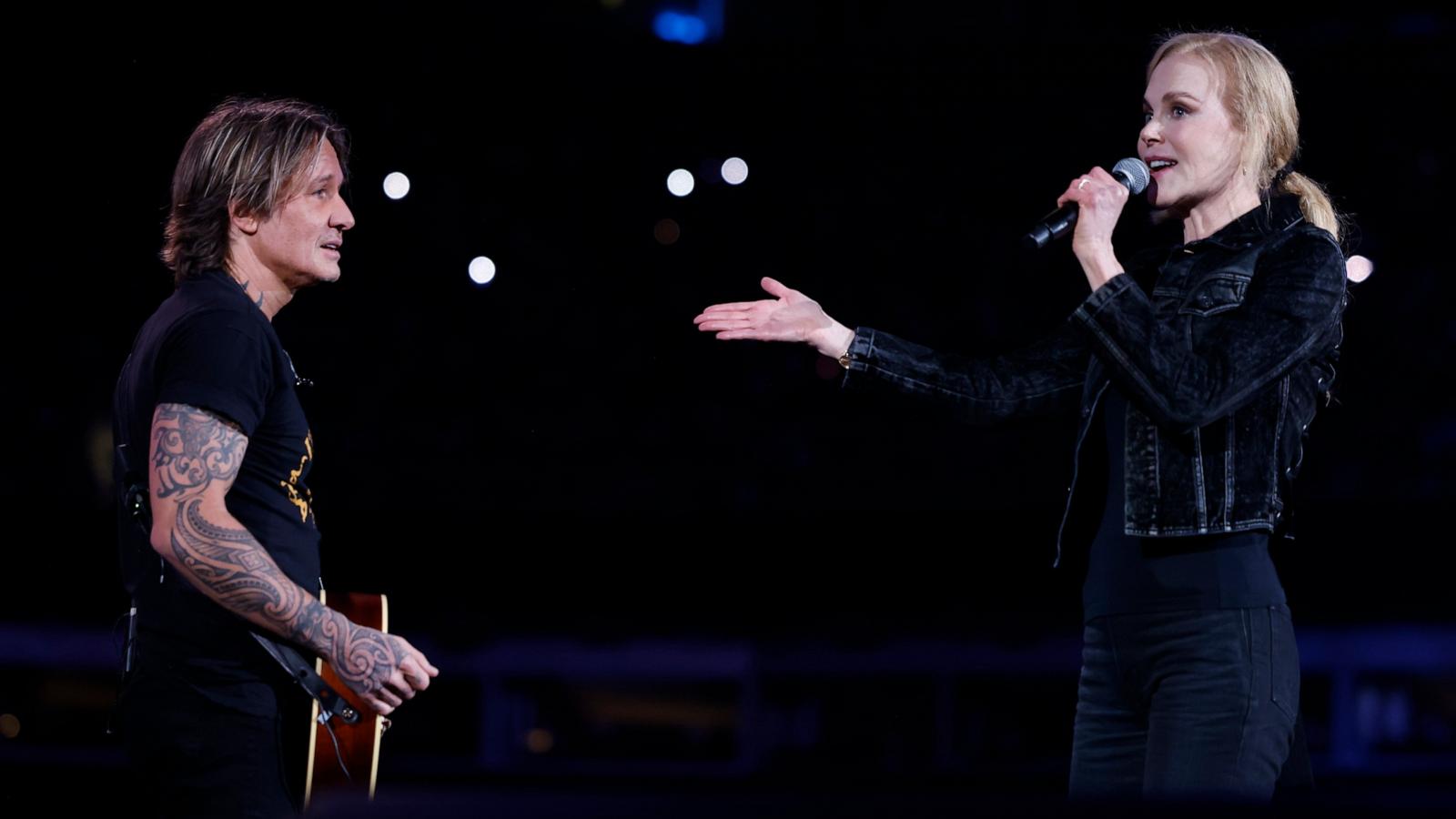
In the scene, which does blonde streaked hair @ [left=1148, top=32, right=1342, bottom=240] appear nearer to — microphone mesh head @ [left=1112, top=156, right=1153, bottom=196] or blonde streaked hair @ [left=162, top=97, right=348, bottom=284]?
microphone mesh head @ [left=1112, top=156, right=1153, bottom=196]

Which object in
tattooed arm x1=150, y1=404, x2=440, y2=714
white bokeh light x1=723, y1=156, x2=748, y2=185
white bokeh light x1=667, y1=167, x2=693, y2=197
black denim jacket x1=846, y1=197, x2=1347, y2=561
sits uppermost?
white bokeh light x1=723, y1=156, x2=748, y2=185

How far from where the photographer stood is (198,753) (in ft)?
5.41

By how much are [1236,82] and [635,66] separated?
9.25ft

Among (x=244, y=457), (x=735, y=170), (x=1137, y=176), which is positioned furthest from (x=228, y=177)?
Result: (x=735, y=170)

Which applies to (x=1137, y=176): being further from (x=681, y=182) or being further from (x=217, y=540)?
(x=681, y=182)

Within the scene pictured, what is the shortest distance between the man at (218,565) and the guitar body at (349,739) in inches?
1.4

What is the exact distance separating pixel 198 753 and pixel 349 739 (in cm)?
27

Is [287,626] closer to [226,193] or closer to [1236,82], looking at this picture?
[226,193]

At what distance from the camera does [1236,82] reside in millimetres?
1906

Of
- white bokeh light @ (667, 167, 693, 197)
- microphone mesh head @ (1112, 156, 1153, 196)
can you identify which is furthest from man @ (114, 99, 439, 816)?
white bokeh light @ (667, 167, 693, 197)

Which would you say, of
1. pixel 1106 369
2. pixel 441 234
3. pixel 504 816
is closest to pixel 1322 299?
pixel 1106 369

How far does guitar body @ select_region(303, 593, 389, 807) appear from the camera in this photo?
1.78m

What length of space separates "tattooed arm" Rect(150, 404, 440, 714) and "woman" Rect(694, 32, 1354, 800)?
2.87 feet

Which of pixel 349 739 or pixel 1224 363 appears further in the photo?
pixel 349 739
